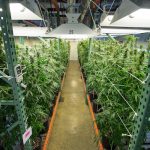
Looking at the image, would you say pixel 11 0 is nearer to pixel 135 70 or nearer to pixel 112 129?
pixel 135 70

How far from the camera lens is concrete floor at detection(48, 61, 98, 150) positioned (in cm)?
259

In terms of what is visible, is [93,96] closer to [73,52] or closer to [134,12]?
[134,12]

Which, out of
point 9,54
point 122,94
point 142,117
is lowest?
point 122,94

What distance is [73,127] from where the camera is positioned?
3.11m

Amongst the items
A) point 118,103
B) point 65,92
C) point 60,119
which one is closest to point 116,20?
point 118,103

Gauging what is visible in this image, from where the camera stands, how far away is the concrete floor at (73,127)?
2590mm

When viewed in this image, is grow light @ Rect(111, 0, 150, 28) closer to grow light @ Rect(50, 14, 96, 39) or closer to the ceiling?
grow light @ Rect(50, 14, 96, 39)

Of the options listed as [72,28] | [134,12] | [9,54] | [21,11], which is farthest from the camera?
[72,28]

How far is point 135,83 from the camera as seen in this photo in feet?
5.55

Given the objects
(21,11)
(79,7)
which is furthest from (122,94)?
(79,7)

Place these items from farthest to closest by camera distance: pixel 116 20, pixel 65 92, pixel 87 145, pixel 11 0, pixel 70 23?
pixel 65 92
pixel 87 145
pixel 70 23
pixel 116 20
pixel 11 0

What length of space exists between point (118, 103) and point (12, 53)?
3.95 ft

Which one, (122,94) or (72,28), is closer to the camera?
(72,28)

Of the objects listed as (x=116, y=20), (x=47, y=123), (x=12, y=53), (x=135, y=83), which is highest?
(x=116, y=20)
